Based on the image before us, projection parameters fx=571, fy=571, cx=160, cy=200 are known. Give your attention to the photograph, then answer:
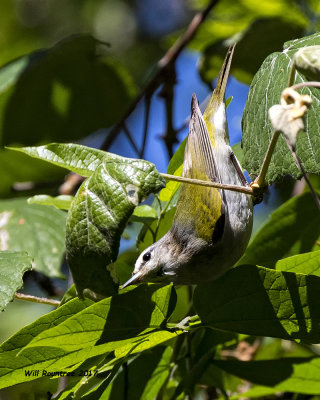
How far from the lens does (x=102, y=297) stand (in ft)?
4.41

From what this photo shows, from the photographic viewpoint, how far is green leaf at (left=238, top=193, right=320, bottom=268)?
1.82 meters

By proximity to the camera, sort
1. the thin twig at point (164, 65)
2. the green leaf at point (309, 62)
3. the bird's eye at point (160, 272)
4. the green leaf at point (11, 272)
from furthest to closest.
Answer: the thin twig at point (164, 65) → the bird's eye at point (160, 272) → the green leaf at point (11, 272) → the green leaf at point (309, 62)

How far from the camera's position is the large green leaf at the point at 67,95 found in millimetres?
3004

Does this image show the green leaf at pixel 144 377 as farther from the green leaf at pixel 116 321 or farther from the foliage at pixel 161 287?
the green leaf at pixel 116 321

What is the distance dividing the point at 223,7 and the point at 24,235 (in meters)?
1.63

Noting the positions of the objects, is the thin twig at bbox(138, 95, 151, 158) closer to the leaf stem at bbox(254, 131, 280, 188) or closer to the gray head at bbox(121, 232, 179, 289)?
the gray head at bbox(121, 232, 179, 289)

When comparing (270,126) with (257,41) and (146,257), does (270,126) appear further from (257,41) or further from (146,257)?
(257,41)

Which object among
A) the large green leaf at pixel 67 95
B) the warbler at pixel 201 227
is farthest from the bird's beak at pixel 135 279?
the large green leaf at pixel 67 95

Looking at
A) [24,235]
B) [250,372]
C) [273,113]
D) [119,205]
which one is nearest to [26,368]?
[119,205]

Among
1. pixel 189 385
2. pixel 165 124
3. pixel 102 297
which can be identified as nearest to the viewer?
pixel 102 297

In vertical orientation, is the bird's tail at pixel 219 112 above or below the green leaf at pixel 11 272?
above

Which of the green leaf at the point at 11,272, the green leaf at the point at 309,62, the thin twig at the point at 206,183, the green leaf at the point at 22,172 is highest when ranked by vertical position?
the green leaf at the point at 309,62

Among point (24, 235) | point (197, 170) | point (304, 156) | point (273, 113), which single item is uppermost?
point (273, 113)

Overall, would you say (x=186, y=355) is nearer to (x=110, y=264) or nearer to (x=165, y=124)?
(x=110, y=264)
